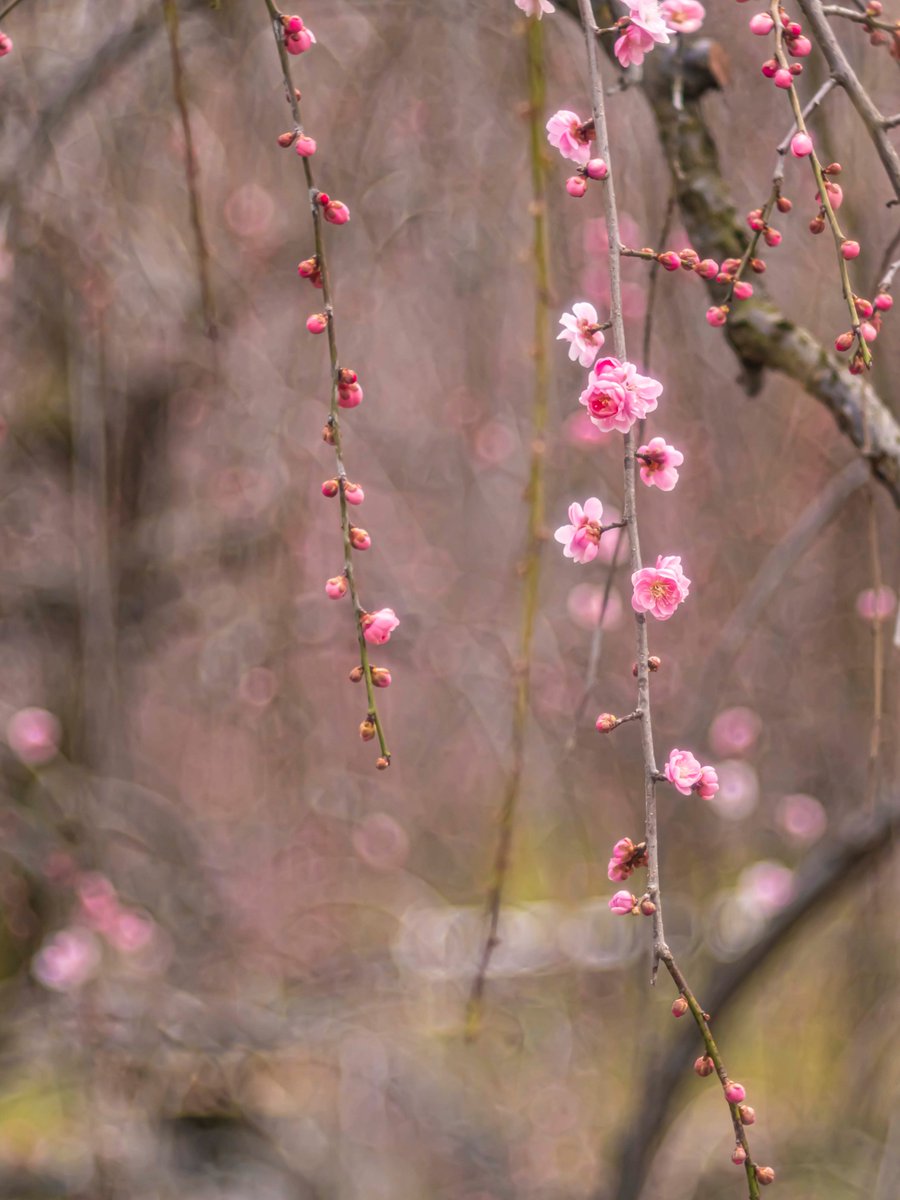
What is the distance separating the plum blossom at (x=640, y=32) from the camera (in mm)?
1104

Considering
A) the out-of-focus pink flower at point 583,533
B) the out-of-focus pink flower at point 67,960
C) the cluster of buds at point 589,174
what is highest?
the cluster of buds at point 589,174

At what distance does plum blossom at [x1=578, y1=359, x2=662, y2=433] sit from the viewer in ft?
3.15

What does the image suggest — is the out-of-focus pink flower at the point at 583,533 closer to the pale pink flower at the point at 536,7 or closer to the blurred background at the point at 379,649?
the pale pink flower at the point at 536,7

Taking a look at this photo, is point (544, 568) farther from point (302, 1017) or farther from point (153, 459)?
point (302, 1017)

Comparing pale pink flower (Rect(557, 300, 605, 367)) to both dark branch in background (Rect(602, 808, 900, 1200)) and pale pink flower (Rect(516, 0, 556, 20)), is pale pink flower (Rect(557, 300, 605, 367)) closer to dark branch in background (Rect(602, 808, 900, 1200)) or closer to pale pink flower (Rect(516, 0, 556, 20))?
pale pink flower (Rect(516, 0, 556, 20))

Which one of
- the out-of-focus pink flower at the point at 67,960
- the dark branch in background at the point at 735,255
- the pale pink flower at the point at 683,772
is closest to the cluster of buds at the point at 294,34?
the dark branch in background at the point at 735,255

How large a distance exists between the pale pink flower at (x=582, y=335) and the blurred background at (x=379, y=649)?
1.08 metres

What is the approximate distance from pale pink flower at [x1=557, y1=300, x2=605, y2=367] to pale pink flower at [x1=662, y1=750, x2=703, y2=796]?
0.36m

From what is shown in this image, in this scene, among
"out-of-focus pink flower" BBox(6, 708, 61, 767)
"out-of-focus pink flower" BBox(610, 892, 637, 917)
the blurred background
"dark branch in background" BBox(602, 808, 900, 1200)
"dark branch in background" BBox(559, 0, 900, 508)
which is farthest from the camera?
"out-of-focus pink flower" BBox(6, 708, 61, 767)

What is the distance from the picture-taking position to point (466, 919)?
402cm

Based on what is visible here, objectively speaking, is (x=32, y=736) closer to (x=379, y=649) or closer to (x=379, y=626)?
(x=379, y=649)

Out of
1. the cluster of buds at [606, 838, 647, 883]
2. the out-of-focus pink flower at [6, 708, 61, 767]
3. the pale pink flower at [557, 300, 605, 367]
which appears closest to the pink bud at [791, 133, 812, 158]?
the pale pink flower at [557, 300, 605, 367]

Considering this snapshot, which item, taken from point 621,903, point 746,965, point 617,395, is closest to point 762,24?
point 617,395

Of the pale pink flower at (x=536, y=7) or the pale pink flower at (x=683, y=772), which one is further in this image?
the pale pink flower at (x=536, y=7)
